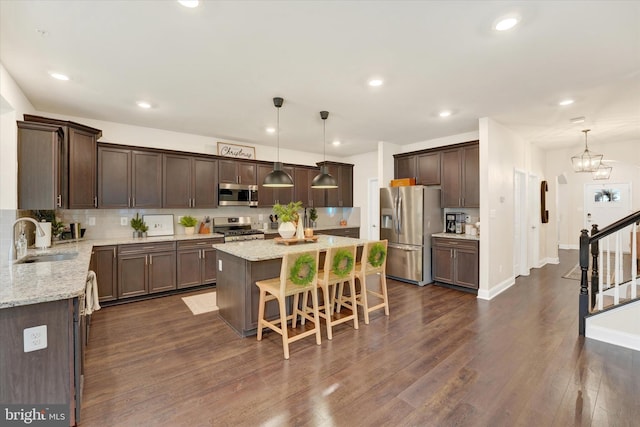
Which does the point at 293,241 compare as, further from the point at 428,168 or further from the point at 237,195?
the point at 428,168

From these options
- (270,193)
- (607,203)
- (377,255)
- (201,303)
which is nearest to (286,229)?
(377,255)

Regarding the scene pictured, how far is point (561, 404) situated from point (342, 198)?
18.1 ft

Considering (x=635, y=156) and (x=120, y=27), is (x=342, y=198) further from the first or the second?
(x=635, y=156)

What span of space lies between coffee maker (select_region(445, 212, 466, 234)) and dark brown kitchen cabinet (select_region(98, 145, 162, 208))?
5186 millimetres

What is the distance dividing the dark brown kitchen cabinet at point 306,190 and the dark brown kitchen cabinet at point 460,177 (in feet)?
8.76

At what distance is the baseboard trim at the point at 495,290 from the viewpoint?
14.5 ft

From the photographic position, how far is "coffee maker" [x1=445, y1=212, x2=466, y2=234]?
5.38m

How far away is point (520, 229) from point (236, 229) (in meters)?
5.71

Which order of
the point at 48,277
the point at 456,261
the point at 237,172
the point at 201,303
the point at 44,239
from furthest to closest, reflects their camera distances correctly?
the point at 237,172 < the point at 456,261 < the point at 201,303 < the point at 44,239 < the point at 48,277

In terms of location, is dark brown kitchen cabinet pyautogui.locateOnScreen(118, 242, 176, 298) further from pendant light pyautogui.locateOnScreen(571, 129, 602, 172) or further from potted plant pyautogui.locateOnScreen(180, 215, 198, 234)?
pendant light pyautogui.locateOnScreen(571, 129, 602, 172)

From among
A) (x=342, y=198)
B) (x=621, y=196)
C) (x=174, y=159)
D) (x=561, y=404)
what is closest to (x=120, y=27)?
(x=174, y=159)

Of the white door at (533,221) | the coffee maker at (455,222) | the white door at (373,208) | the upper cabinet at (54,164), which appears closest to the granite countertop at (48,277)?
the upper cabinet at (54,164)

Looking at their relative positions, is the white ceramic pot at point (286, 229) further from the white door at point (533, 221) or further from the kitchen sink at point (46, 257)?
the white door at point (533, 221)

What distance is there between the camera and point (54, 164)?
3.27 metres
